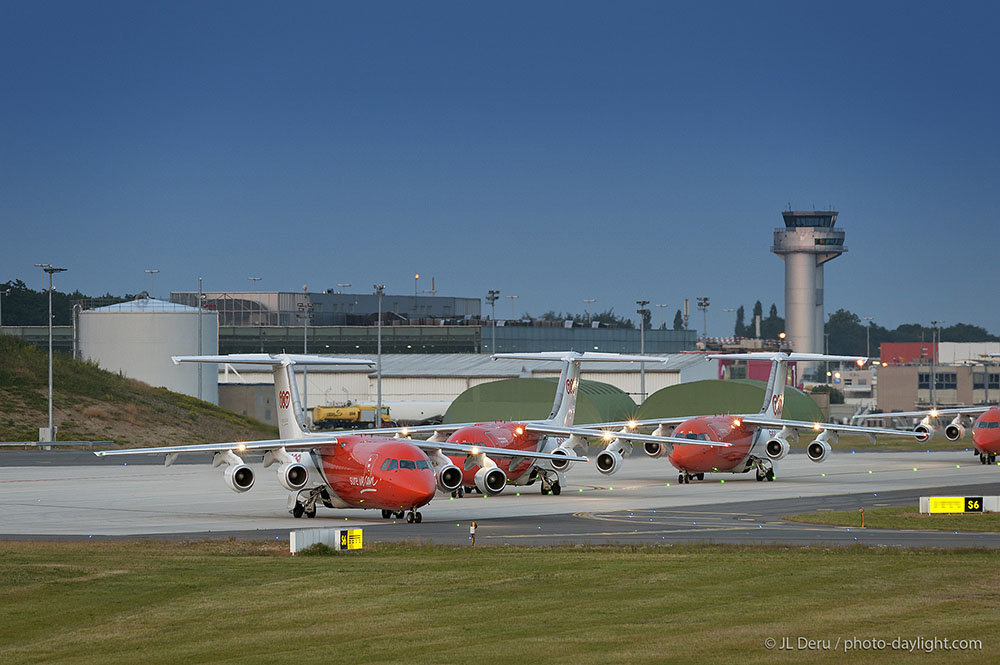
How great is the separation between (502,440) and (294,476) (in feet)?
40.9

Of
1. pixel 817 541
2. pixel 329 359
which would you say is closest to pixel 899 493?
pixel 817 541

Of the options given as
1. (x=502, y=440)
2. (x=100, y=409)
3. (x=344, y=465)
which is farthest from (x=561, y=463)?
(x=100, y=409)

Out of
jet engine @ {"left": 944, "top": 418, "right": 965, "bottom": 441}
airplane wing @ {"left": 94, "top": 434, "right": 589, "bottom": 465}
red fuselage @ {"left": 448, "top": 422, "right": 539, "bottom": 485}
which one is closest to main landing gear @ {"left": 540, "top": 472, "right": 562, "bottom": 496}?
red fuselage @ {"left": 448, "top": 422, "right": 539, "bottom": 485}

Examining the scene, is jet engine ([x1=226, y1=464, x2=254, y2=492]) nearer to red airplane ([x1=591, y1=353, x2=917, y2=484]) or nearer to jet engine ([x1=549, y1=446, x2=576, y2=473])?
jet engine ([x1=549, y1=446, x2=576, y2=473])

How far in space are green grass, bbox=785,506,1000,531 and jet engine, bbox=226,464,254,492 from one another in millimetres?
20053

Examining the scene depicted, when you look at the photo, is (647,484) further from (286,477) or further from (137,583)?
(137,583)

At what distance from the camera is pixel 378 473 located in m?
47.5

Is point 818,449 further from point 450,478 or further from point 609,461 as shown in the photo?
point 450,478

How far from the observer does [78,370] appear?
413 ft

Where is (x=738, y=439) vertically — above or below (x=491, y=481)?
above

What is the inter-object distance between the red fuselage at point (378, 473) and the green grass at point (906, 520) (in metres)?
13.9

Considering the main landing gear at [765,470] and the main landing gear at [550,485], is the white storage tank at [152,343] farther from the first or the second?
the main landing gear at [550,485]

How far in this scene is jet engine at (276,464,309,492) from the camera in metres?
49.9

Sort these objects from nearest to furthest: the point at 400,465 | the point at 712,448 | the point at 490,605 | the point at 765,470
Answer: the point at 490,605 < the point at 400,465 < the point at 712,448 < the point at 765,470
